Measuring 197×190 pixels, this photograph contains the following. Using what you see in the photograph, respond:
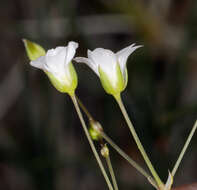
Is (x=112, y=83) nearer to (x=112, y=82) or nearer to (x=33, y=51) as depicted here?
(x=112, y=82)

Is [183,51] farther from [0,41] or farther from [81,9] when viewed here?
[0,41]

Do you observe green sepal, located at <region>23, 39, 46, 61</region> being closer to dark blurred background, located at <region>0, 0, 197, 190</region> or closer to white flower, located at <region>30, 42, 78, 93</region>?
white flower, located at <region>30, 42, 78, 93</region>

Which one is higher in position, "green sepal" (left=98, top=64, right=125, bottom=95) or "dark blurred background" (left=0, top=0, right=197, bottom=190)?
"green sepal" (left=98, top=64, right=125, bottom=95)

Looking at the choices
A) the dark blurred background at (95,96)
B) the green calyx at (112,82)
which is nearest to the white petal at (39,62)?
the green calyx at (112,82)

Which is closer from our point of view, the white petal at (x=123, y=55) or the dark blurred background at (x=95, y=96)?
the white petal at (x=123, y=55)

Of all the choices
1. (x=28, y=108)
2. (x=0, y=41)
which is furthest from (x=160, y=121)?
(x=0, y=41)

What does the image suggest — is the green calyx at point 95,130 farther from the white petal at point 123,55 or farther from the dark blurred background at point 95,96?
the dark blurred background at point 95,96


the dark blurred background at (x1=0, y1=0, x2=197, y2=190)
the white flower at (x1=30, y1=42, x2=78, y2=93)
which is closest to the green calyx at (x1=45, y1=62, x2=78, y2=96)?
the white flower at (x1=30, y1=42, x2=78, y2=93)
